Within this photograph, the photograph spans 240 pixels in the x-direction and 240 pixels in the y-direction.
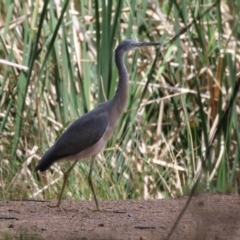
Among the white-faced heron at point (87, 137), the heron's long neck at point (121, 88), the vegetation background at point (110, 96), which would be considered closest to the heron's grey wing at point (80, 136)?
the white-faced heron at point (87, 137)

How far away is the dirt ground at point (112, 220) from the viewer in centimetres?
412

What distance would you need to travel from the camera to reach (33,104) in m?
6.91

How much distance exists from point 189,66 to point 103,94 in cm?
108

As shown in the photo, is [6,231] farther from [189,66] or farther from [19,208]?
[189,66]

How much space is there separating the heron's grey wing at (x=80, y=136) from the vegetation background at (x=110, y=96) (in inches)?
21.5

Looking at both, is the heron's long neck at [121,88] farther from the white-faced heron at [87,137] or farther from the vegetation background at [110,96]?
the vegetation background at [110,96]

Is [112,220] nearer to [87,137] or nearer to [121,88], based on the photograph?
[87,137]

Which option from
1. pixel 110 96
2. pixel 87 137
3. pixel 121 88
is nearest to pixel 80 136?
pixel 87 137

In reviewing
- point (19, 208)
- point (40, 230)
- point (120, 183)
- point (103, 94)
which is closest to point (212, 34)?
point (103, 94)

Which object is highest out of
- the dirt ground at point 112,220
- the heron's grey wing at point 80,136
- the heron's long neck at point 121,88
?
the heron's long neck at point 121,88

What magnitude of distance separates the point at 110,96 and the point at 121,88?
690 mm

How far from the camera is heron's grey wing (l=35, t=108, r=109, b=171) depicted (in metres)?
5.62

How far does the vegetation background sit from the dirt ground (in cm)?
63

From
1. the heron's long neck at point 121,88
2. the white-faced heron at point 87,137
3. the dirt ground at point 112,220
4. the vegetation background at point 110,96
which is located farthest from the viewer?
the vegetation background at point 110,96
